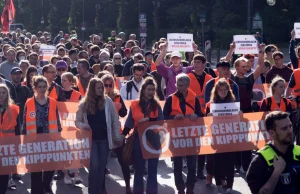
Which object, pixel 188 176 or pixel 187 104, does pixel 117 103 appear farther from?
pixel 188 176

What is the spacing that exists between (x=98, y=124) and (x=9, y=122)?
4.10 ft

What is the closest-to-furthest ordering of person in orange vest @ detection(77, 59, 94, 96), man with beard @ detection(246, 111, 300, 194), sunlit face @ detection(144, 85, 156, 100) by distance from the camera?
man with beard @ detection(246, 111, 300, 194) < sunlit face @ detection(144, 85, 156, 100) < person in orange vest @ detection(77, 59, 94, 96)

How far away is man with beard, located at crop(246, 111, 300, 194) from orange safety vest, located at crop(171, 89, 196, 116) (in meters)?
4.12

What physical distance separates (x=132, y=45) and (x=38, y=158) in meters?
9.55

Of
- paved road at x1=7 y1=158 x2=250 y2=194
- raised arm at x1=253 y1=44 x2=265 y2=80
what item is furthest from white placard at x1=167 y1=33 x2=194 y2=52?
paved road at x1=7 y1=158 x2=250 y2=194

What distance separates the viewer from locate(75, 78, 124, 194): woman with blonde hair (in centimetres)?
833

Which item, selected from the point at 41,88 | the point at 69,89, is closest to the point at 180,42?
the point at 69,89

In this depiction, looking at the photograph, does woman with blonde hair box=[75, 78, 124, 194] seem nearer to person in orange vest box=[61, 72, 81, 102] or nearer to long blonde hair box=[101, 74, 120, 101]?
long blonde hair box=[101, 74, 120, 101]

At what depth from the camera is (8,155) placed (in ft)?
28.7

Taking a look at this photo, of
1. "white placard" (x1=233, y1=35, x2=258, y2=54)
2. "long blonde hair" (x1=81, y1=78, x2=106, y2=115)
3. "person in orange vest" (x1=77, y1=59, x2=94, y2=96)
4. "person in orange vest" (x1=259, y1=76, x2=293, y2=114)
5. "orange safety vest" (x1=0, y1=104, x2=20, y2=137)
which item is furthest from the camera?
"white placard" (x1=233, y1=35, x2=258, y2=54)

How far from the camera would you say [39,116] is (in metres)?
8.82

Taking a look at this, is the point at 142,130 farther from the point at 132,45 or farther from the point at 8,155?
the point at 132,45

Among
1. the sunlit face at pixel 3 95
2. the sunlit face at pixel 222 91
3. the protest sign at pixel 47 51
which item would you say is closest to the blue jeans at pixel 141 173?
the sunlit face at pixel 222 91

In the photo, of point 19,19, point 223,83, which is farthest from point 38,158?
point 19,19
